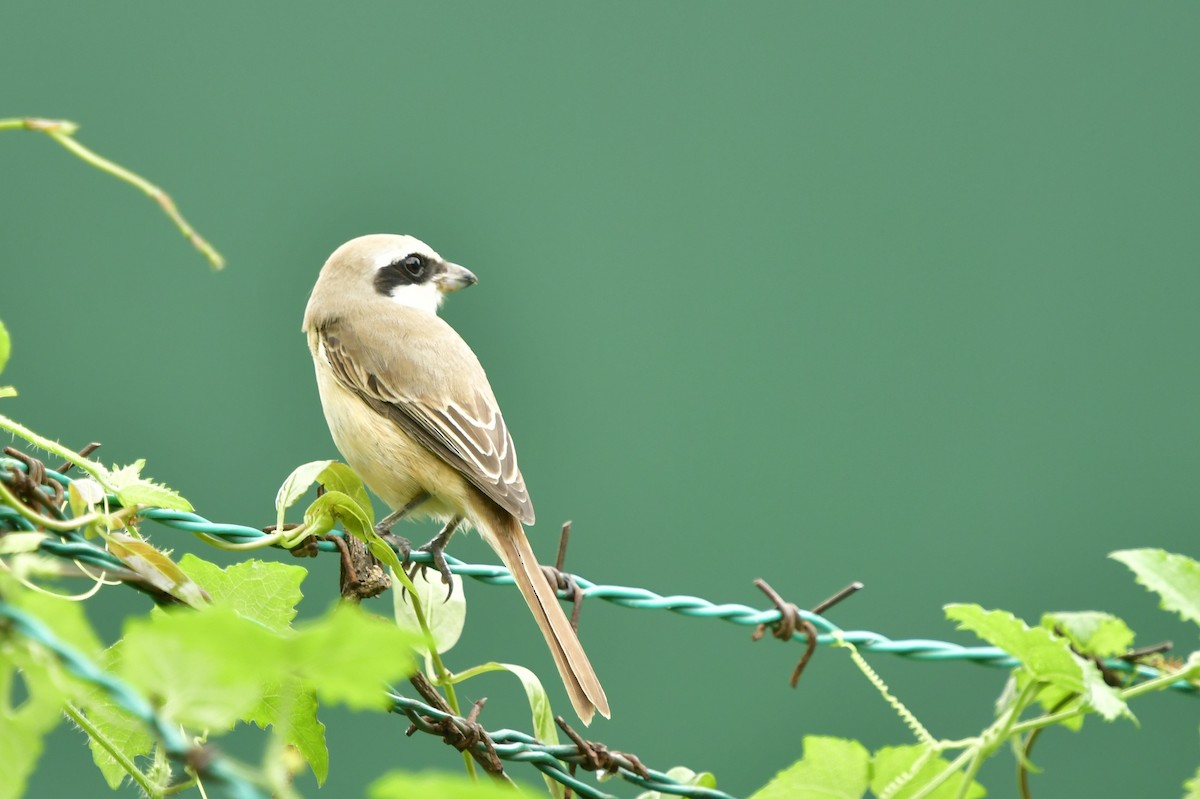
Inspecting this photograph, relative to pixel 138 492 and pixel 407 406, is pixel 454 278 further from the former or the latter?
pixel 138 492

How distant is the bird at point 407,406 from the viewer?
3.50 m

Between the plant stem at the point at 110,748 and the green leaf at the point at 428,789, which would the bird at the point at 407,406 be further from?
the green leaf at the point at 428,789

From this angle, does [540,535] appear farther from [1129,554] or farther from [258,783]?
[258,783]

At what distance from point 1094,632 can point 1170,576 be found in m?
0.18

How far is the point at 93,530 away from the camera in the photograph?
1916 mm

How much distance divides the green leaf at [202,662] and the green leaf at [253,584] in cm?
98

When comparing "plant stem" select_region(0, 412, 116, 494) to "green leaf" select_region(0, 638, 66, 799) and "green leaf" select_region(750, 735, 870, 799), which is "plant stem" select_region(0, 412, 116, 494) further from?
"green leaf" select_region(750, 735, 870, 799)

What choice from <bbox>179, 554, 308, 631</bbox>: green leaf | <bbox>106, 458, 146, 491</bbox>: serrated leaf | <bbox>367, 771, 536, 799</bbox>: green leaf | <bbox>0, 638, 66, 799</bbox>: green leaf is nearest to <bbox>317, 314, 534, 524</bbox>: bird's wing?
<bbox>179, 554, 308, 631</bbox>: green leaf

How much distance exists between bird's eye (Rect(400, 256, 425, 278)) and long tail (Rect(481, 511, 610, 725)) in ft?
3.89

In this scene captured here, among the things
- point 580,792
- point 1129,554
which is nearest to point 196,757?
point 580,792

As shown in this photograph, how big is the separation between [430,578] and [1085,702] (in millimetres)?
1440

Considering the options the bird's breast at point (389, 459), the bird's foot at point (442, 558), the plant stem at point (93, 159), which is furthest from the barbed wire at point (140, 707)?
the bird's breast at point (389, 459)

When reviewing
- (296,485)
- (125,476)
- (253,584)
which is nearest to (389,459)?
(296,485)

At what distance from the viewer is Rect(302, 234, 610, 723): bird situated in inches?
138
